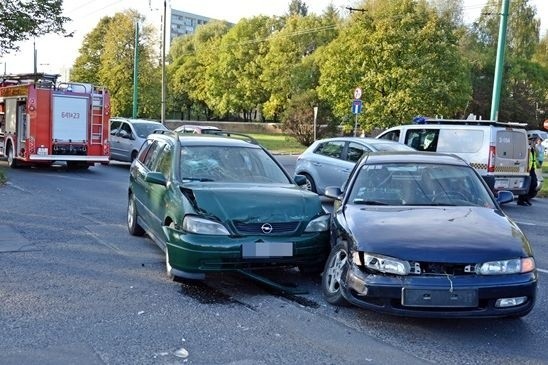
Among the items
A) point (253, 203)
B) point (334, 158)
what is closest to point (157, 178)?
point (253, 203)

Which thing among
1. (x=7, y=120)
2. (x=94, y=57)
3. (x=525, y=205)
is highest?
(x=94, y=57)

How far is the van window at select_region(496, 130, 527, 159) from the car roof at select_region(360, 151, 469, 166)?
6945 mm

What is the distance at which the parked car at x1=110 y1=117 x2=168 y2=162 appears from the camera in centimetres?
2061

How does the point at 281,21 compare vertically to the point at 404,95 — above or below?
above

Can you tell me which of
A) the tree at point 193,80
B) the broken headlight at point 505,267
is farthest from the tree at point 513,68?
the broken headlight at point 505,267

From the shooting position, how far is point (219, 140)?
7762mm

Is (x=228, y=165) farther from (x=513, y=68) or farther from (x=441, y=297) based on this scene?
(x=513, y=68)

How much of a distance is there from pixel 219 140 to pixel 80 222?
3338mm

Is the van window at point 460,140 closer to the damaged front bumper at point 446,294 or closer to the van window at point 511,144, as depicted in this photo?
the van window at point 511,144

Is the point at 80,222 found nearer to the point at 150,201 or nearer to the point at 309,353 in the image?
the point at 150,201

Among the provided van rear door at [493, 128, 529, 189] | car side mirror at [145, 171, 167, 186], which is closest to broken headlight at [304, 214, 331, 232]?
car side mirror at [145, 171, 167, 186]

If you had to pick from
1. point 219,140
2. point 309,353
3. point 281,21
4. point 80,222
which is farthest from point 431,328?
point 281,21

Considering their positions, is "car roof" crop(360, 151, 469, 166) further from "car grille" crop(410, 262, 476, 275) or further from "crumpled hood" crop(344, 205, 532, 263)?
"car grille" crop(410, 262, 476, 275)

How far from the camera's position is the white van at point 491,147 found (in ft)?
43.1
